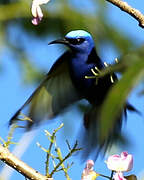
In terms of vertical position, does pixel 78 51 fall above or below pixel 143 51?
above

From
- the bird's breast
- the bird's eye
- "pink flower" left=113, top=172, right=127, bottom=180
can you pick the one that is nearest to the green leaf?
"pink flower" left=113, top=172, right=127, bottom=180

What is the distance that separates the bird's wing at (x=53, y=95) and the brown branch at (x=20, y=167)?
149cm

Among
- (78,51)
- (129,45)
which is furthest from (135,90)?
(129,45)

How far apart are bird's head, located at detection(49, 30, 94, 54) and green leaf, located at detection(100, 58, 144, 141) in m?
2.00

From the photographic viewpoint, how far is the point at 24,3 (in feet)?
14.9

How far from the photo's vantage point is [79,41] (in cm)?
325

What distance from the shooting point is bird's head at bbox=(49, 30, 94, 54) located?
123 inches

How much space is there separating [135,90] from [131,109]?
1913 mm

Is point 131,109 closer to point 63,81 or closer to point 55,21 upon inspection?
point 63,81

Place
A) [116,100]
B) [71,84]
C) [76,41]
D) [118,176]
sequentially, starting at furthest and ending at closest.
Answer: [71,84]
[76,41]
[118,176]
[116,100]

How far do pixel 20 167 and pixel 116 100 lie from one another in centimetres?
72

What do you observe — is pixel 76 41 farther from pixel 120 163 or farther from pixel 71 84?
pixel 120 163

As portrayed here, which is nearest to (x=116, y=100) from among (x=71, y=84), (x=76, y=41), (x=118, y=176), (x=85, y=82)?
(x=118, y=176)

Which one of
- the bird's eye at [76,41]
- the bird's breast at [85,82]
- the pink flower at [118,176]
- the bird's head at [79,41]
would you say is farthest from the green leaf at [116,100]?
the bird's breast at [85,82]
